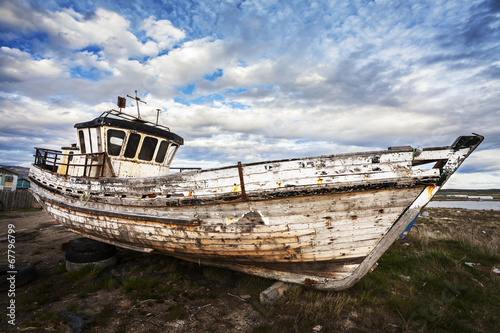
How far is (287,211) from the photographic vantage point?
11.4 ft

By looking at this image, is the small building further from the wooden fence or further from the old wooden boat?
the old wooden boat

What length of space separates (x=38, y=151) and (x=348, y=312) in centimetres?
963

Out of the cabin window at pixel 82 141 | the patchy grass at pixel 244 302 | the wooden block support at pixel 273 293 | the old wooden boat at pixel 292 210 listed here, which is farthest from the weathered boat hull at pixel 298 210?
the cabin window at pixel 82 141

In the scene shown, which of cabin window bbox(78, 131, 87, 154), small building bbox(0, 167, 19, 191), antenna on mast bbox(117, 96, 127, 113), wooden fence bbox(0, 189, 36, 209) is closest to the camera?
cabin window bbox(78, 131, 87, 154)

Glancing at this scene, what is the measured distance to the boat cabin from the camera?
5.82 m

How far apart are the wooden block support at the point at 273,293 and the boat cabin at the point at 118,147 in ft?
15.0

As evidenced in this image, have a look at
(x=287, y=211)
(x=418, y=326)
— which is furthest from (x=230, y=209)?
(x=418, y=326)

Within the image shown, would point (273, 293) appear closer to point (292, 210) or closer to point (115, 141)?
point (292, 210)

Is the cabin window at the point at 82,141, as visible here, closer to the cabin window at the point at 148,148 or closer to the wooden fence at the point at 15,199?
the cabin window at the point at 148,148

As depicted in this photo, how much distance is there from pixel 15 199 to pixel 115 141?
58.3 feet

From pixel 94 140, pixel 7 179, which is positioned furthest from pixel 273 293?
pixel 7 179

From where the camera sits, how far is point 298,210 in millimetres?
3451

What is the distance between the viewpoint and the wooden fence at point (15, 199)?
1626cm

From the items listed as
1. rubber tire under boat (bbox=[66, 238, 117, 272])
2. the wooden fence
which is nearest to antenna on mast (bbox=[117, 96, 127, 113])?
rubber tire under boat (bbox=[66, 238, 117, 272])
